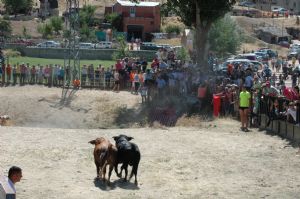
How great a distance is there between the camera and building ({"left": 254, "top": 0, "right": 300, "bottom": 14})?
437ft

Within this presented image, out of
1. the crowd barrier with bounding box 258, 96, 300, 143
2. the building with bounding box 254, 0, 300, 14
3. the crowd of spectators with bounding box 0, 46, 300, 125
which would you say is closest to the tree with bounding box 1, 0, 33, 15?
the building with bounding box 254, 0, 300, 14

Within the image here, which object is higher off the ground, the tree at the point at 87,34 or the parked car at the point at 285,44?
the tree at the point at 87,34

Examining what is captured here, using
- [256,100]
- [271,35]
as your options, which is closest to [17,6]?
[271,35]

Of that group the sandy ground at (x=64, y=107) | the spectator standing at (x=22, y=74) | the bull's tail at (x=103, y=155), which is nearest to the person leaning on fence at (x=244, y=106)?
the sandy ground at (x=64, y=107)

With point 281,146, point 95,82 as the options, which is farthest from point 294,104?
point 95,82

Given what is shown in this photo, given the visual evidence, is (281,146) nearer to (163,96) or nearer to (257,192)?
(257,192)

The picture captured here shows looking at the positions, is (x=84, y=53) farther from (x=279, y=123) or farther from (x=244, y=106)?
(x=279, y=123)

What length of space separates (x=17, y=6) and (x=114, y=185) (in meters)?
96.0

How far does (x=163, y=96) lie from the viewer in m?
32.3

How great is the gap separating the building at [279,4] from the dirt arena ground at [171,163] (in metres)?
109

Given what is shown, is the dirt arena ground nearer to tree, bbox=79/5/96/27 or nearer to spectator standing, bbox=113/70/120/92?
spectator standing, bbox=113/70/120/92

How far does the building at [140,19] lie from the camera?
93.7 meters

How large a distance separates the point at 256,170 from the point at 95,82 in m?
18.8

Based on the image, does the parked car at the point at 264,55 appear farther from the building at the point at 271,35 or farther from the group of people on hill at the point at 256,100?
the group of people on hill at the point at 256,100
